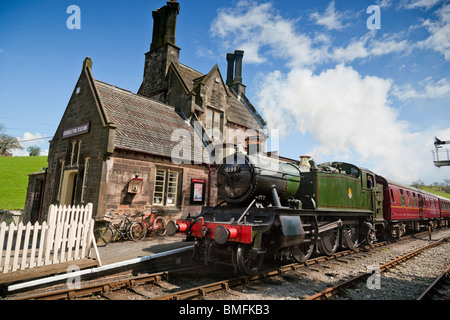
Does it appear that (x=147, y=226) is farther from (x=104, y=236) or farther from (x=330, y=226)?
(x=330, y=226)

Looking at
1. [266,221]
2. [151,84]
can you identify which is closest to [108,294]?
[266,221]

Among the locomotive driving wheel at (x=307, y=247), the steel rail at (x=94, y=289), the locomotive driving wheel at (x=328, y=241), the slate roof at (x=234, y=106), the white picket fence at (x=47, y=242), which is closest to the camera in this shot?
the steel rail at (x=94, y=289)

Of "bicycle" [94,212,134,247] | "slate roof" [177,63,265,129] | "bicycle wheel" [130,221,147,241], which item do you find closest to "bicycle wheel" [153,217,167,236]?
"bicycle wheel" [130,221,147,241]

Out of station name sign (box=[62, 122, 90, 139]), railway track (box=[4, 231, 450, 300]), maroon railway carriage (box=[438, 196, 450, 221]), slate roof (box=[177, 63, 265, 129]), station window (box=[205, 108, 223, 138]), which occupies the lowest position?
railway track (box=[4, 231, 450, 300])

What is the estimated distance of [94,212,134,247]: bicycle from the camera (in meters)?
9.70

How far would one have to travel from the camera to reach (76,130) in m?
12.3

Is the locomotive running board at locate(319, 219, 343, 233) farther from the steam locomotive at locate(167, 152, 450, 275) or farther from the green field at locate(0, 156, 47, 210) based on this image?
the green field at locate(0, 156, 47, 210)

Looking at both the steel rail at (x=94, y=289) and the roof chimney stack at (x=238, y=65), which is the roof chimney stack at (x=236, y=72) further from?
the steel rail at (x=94, y=289)

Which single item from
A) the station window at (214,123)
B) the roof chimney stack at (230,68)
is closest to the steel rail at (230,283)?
the station window at (214,123)

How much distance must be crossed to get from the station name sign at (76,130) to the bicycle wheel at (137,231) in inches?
182

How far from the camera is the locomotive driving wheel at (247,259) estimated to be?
6.06m

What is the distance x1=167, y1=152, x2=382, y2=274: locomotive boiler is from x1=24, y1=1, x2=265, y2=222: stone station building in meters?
4.79

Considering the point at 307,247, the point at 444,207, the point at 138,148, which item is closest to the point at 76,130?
the point at 138,148
